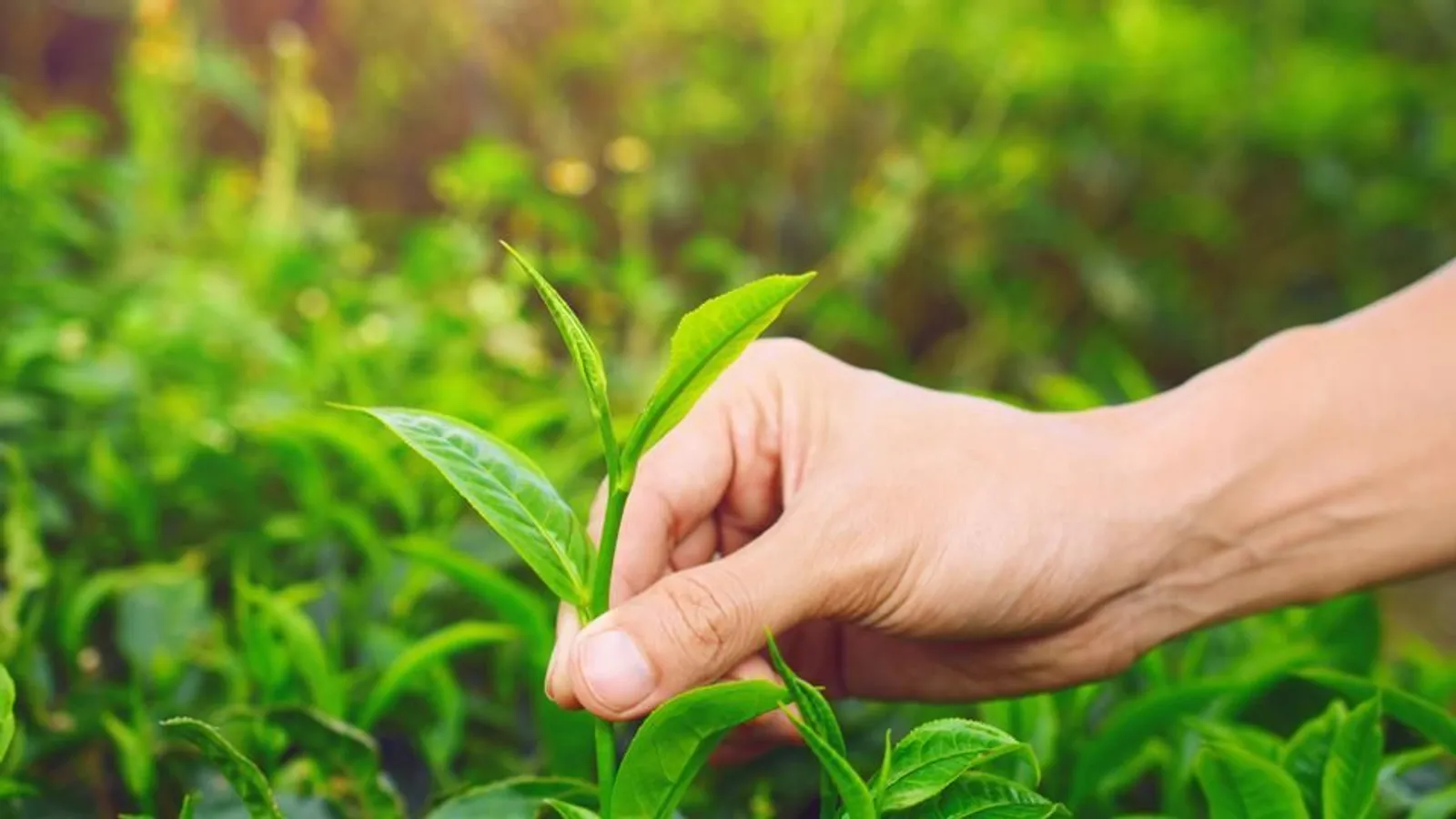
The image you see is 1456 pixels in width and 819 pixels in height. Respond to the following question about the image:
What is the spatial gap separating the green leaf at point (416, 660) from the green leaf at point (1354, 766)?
600mm

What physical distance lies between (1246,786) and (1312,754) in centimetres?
13

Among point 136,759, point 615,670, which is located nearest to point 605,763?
point 615,670

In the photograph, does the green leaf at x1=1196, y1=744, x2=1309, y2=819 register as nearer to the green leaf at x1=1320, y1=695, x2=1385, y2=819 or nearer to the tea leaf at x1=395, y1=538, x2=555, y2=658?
the green leaf at x1=1320, y1=695, x2=1385, y2=819

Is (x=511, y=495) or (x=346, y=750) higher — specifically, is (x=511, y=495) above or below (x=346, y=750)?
above

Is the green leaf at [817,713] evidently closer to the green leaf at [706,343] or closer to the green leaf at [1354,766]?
the green leaf at [706,343]

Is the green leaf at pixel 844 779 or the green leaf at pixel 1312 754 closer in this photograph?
the green leaf at pixel 844 779

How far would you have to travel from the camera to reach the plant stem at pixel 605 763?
0.90m

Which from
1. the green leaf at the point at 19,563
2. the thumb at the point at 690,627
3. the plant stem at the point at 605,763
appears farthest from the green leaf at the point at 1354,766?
the green leaf at the point at 19,563

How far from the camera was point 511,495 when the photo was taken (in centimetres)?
89

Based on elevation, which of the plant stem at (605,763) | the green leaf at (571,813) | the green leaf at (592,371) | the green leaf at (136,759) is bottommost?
the green leaf at (136,759)

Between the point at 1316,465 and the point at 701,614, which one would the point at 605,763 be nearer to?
the point at 701,614

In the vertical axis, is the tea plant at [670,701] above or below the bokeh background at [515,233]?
above

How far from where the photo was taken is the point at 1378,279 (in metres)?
3.65

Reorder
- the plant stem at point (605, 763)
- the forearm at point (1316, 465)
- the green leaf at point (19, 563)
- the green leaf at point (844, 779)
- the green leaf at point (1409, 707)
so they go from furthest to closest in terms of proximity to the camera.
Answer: the forearm at point (1316, 465) → the green leaf at point (19, 563) → the green leaf at point (1409, 707) → the plant stem at point (605, 763) → the green leaf at point (844, 779)
